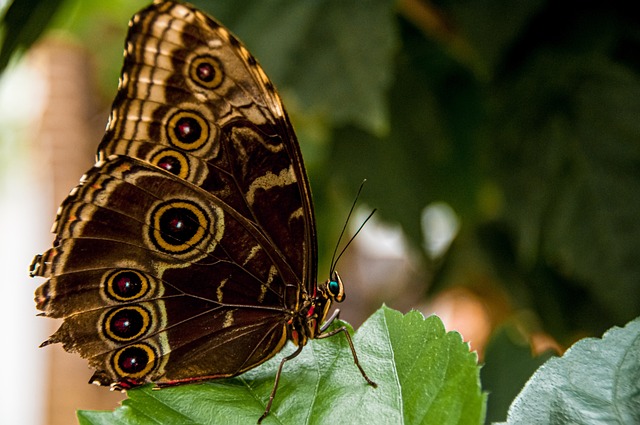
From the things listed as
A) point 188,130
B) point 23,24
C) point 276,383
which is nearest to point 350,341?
point 276,383

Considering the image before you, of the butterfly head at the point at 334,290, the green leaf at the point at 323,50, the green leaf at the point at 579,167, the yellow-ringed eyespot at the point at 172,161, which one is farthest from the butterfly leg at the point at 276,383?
the green leaf at the point at 579,167

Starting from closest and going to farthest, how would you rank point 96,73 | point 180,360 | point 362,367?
point 362,367 → point 180,360 → point 96,73

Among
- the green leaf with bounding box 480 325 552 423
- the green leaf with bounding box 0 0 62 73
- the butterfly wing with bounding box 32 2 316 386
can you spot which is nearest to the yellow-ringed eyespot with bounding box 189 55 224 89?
the butterfly wing with bounding box 32 2 316 386

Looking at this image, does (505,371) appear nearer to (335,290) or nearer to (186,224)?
(335,290)

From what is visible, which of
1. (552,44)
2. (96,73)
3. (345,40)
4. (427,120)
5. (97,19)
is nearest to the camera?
(345,40)

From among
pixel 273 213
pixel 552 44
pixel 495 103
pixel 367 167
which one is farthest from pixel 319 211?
pixel 273 213

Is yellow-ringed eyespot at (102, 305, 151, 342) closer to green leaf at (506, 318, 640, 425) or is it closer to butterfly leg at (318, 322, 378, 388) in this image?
butterfly leg at (318, 322, 378, 388)

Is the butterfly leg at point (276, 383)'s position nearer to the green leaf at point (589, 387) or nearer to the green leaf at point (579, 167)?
the green leaf at point (589, 387)

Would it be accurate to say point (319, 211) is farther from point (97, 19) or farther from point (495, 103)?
point (97, 19)
